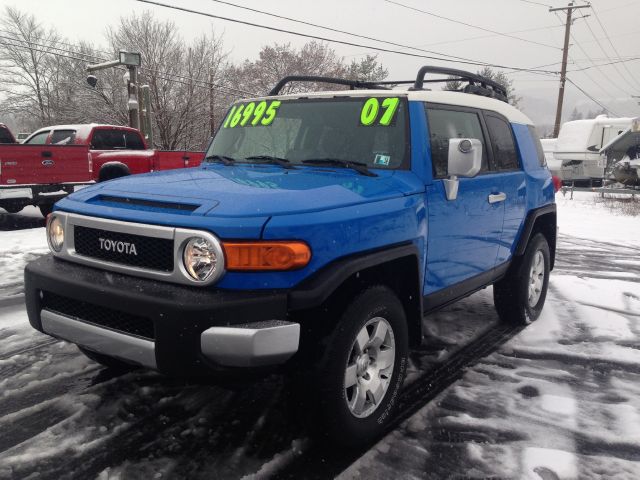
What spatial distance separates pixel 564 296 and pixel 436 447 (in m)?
4.04

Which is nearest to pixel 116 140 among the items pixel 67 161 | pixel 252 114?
pixel 67 161

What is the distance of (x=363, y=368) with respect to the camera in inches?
111

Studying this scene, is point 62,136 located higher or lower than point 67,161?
higher

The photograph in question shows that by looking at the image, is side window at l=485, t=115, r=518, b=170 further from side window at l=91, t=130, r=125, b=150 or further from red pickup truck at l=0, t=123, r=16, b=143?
red pickup truck at l=0, t=123, r=16, b=143

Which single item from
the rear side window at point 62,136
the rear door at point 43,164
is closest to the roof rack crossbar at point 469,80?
the rear door at point 43,164

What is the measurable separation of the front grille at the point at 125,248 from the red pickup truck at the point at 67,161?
27.5 feet

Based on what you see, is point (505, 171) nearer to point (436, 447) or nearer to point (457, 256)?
point (457, 256)

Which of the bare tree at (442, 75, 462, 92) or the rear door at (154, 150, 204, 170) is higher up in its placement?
the bare tree at (442, 75, 462, 92)

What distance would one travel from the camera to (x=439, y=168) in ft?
11.3

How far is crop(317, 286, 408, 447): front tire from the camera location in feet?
8.30

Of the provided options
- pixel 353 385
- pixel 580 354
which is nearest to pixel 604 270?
pixel 580 354

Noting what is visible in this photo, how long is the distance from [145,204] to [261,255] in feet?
→ 2.46

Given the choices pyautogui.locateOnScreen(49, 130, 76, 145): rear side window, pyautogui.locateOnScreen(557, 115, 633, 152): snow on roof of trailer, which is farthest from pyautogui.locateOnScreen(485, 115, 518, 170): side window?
pyautogui.locateOnScreen(557, 115, 633, 152): snow on roof of trailer

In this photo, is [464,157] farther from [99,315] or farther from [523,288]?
→ [99,315]
